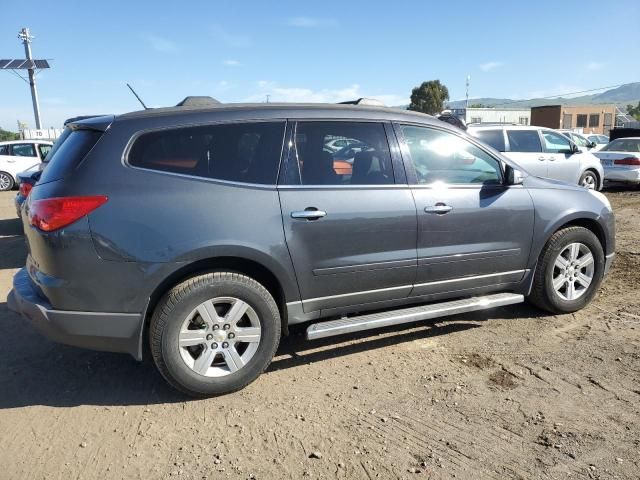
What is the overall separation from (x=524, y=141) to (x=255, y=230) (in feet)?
30.5

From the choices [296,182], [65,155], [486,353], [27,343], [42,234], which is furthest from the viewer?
[27,343]

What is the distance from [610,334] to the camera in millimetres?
4242

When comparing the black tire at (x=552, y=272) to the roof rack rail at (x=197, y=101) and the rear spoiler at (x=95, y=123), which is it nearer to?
the roof rack rail at (x=197, y=101)

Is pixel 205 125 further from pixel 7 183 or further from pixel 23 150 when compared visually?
pixel 7 183

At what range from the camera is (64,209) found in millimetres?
2967

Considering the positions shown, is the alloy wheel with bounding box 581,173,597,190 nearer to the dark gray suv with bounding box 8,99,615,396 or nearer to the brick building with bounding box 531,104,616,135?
the dark gray suv with bounding box 8,99,615,396

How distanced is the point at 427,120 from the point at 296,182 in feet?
4.28

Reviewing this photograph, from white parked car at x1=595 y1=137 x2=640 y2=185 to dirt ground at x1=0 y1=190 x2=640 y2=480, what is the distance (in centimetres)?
1103

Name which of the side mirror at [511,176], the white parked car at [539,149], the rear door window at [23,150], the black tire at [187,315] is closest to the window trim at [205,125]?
the black tire at [187,315]

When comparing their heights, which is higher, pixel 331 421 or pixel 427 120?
pixel 427 120

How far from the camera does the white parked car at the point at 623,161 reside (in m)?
13.6

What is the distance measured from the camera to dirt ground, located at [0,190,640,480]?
105 inches

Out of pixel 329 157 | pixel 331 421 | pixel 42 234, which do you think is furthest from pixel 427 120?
pixel 42 234

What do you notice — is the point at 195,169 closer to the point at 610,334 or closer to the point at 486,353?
the point at 486,353
